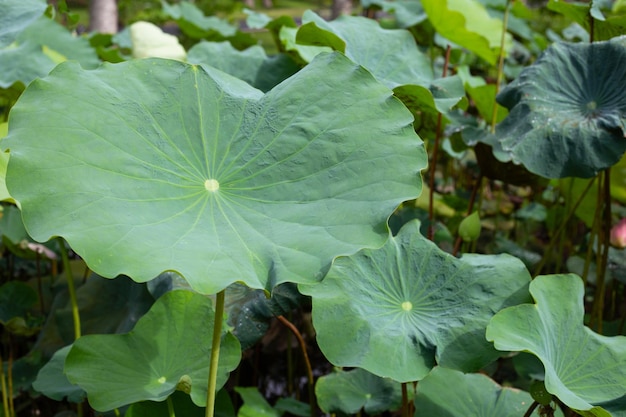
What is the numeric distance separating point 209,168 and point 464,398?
0.59m

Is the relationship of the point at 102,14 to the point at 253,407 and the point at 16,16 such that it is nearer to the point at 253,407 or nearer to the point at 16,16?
the point at 16,16

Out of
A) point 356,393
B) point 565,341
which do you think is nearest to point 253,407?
point 356,393

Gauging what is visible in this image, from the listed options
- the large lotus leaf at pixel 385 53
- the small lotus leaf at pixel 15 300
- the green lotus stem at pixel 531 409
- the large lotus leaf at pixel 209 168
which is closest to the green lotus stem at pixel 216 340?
the large lotus leaf at pixel 209 168

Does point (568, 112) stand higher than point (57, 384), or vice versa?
point (568, 112)

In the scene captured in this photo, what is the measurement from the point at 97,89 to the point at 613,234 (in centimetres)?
115

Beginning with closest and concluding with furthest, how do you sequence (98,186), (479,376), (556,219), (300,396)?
(98,186) < (479,376) < (300,396) < (556,219)

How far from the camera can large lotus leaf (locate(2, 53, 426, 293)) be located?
80 centimetres

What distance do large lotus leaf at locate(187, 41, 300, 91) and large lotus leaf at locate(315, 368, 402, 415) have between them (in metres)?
0.72

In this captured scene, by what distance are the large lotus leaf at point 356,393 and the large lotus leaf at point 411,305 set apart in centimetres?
26

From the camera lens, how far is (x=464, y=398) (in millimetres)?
1119

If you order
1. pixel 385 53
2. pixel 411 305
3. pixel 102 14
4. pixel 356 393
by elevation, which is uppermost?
pixel 385 53

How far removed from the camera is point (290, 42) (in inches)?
63.4

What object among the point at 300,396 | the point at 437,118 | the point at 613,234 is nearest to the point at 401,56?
the point at 437,118

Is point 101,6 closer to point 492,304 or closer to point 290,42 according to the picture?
point 290,42
